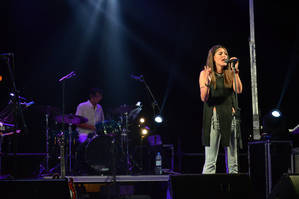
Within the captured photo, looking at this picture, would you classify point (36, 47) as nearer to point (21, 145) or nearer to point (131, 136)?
point (21, 145)

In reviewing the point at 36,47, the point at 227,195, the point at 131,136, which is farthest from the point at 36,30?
the point at 227,195

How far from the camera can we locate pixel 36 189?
3221 mm

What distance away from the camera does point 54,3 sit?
354 inches

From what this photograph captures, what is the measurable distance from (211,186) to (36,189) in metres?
1.56

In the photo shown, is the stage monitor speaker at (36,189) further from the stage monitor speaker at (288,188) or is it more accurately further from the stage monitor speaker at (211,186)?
the stage monitor speaker at (288,188)

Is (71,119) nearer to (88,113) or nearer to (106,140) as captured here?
(106,140)

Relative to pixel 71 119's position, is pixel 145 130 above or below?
below

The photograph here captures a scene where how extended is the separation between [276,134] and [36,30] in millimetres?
6296

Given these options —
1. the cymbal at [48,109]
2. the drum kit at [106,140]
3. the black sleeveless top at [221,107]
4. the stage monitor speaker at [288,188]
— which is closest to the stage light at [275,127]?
the black sleeveless top at [221,107]

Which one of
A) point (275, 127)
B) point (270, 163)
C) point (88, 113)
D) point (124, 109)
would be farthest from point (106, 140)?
point (270, 163)

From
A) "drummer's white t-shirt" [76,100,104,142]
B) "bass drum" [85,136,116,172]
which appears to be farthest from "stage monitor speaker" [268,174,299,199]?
"drummer's white t-shirt" [76,100,104,142]

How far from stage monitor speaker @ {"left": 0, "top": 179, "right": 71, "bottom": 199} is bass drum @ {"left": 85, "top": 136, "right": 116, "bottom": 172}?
13.3ft

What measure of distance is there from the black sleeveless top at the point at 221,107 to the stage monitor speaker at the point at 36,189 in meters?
1.84

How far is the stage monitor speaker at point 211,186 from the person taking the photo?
10.7 feet
